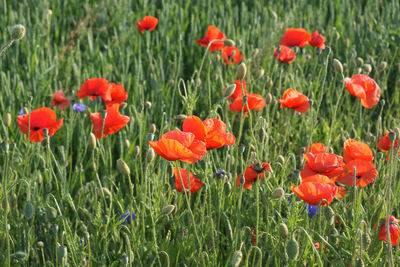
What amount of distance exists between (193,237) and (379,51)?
2.08m

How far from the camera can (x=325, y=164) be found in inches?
57.0

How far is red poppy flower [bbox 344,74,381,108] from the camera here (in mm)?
1843

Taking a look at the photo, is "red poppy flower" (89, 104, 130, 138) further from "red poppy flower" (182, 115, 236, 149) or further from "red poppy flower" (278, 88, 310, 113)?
"red poppy flower" (278, 88, 310, 113)

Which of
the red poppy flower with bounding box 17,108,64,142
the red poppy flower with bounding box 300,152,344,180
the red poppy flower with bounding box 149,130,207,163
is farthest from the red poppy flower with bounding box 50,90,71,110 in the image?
the red poppy flower with bounding box 300,152,344,180

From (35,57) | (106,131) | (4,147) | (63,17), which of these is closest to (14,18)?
(63,17)

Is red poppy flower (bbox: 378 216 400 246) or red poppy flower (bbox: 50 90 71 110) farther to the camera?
red poppy flower (bbox: 50 90 71 110)

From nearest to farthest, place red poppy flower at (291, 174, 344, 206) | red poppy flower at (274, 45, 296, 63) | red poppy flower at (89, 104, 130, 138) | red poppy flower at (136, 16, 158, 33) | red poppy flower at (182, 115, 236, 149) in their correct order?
red poppy flower at (291, 174, 344, 206), red poppy flower at (182, 115, 236, 149), red poppy flower at (89, 104, 130, 138), red poppy flower at (274, 45, 296, 63), red poppy flower at (136, 16, 158, 33)

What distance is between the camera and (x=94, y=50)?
3215 millimetres

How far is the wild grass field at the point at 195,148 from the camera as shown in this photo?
4.76ft

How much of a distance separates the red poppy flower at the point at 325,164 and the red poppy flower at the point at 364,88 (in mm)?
445

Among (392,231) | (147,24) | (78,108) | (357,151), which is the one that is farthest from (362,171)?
(147,24)

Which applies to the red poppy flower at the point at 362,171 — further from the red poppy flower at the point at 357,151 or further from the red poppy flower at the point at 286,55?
the red poppy flower at the point at 286,55

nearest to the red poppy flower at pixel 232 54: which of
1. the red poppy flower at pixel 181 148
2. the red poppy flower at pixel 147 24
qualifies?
the red poppy flower at pixel 147 24

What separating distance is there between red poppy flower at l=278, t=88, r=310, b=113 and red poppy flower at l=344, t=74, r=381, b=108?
15cm
